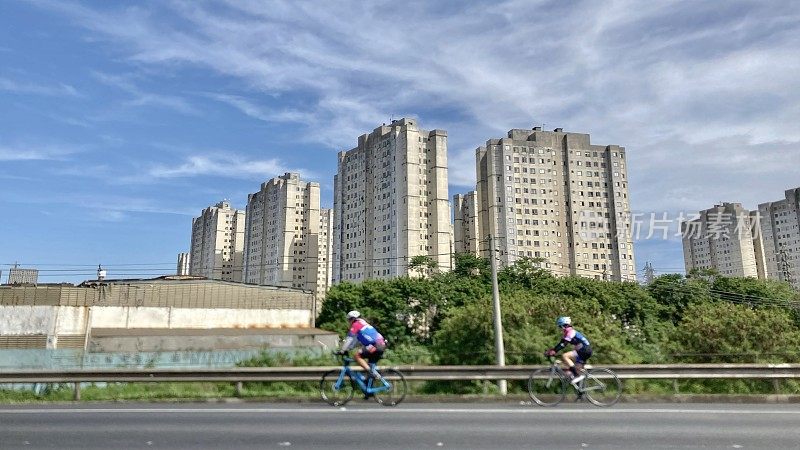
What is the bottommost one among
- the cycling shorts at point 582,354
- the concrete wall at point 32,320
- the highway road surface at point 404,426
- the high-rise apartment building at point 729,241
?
the highway road surface at point 404,426

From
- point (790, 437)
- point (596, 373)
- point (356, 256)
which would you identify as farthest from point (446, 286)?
point (356, 256)

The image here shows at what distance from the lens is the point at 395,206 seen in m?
99.5

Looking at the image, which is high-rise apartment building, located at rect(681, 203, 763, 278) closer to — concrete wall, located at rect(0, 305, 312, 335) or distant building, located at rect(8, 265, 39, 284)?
concrete wall, located at rect(0, 305, 312, 335)

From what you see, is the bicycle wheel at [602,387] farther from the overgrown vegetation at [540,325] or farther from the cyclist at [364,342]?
the cyclist at [364,342]

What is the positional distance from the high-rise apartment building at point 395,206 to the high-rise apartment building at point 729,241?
6260 centimetres

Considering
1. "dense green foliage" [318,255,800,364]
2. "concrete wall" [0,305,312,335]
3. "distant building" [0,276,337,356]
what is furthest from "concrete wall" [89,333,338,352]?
"dense green foliage" [318,255,800,364]

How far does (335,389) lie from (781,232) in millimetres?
146068

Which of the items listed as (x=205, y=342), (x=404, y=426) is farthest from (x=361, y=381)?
(x=205, y=342)

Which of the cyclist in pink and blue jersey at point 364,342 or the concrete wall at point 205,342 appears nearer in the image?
the cyclist in pink and blue jersey at point 364,342

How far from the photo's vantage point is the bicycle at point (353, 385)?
34.8ft

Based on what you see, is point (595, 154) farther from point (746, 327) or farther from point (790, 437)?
point (790, 437)

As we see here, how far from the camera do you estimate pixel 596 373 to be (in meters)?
11.4

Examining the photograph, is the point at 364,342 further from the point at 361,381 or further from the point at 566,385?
the point at 566,385

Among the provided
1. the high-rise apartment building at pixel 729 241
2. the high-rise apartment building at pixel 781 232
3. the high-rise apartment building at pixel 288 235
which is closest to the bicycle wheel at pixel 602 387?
the high-rise apartment building at pixel 288 235
